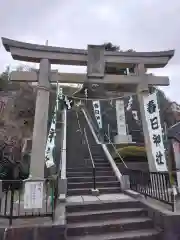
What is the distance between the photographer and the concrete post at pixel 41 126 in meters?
7.62

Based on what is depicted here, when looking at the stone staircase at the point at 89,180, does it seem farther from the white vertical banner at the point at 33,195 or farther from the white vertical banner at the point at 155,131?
the white vertical banner at the point at 33,195

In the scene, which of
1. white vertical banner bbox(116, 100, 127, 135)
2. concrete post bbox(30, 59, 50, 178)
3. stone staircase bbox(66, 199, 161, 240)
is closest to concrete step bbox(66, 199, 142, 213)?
stone staircase bbox(66, 199, 161, 240)

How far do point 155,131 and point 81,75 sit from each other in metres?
3.74

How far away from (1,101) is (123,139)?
14391mm

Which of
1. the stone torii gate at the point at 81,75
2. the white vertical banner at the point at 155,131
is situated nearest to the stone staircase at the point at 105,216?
the white vertical banner at the point at 155,131

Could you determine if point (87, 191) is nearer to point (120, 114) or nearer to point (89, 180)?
point (89, 180)

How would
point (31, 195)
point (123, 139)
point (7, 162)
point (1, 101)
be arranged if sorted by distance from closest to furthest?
point (31, 195), point (7, 162), point (123, 139), point (1, 101)

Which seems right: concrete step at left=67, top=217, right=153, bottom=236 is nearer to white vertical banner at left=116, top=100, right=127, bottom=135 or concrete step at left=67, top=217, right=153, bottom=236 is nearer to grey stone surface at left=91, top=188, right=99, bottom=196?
grey stone surface at left=91, top=188, right=99, bottom=196

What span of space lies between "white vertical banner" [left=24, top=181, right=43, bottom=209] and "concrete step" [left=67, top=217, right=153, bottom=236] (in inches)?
41.2

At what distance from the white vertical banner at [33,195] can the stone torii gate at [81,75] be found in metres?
2.30

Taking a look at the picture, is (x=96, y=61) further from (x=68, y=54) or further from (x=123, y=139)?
(x=123, y=139)

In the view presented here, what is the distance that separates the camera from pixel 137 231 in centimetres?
559

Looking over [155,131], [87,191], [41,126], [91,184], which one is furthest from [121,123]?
[41,126]

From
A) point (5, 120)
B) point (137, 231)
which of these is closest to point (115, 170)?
point (137, 231)
